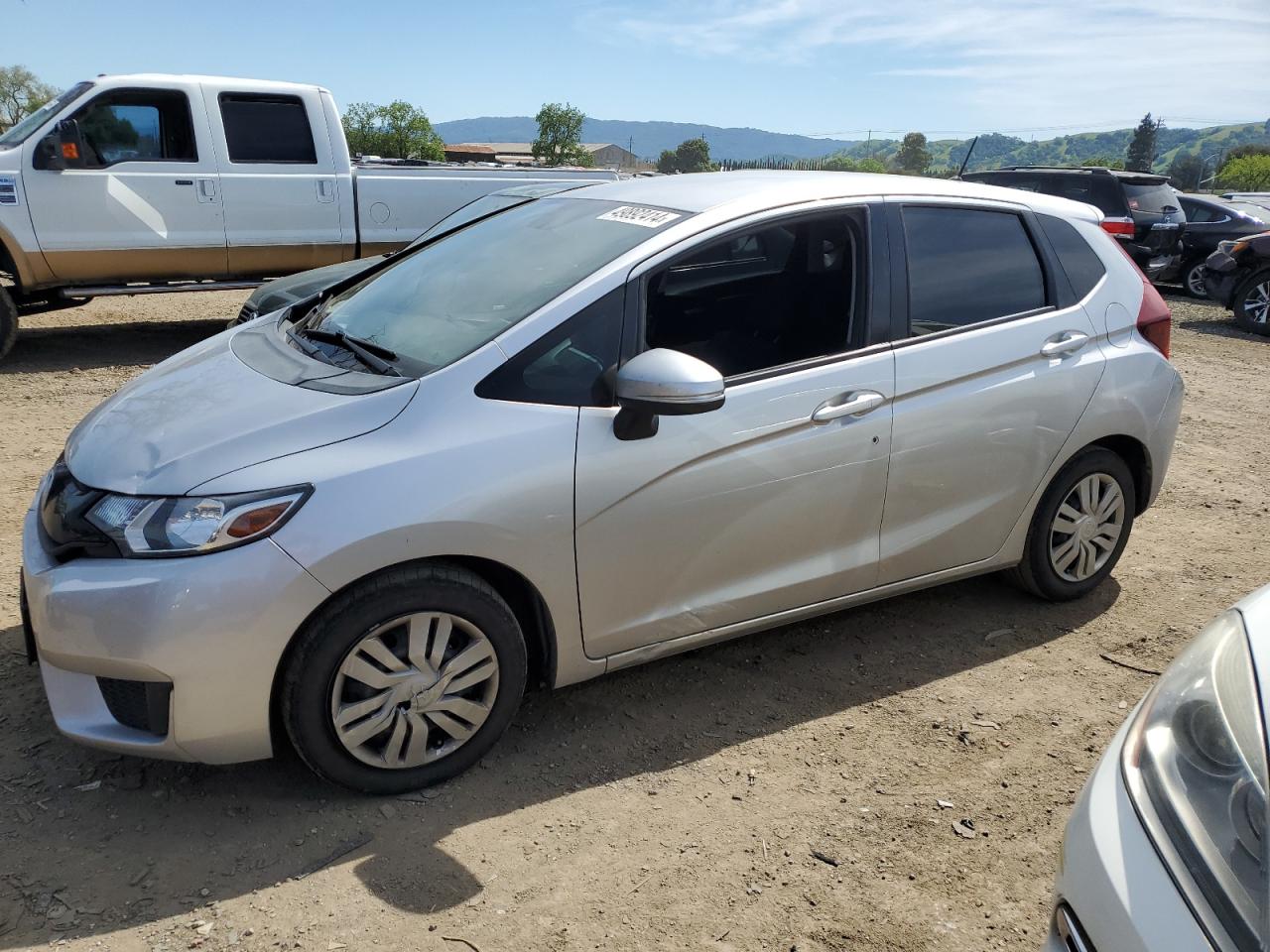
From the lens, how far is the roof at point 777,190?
11.5 ft

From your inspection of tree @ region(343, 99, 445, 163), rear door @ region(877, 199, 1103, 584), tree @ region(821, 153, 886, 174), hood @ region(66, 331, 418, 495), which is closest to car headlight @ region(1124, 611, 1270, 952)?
rear door @ region(877, 199, 1103, 584)

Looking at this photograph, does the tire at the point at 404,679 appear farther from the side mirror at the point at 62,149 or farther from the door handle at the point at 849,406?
the side mirror at the point at 62,149

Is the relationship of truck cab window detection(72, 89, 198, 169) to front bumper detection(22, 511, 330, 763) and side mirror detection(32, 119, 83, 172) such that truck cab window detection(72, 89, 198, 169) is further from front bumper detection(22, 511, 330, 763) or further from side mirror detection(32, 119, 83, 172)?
front bumper detection(22, 511, 330, 763)

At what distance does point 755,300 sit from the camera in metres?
3.51

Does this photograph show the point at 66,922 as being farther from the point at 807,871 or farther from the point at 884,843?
the point at 884,843

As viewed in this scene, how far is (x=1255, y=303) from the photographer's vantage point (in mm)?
12273

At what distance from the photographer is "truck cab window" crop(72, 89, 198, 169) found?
8.38 m

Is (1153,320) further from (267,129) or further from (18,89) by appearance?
(18,89)

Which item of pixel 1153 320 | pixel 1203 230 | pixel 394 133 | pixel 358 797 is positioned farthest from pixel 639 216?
pixel 394 133

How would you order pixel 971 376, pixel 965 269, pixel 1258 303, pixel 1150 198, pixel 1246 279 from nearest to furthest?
pixel 971 376 < pixel 965 269 < pixel 1258 303 < pixel 1246 279 < pixel 1150 198

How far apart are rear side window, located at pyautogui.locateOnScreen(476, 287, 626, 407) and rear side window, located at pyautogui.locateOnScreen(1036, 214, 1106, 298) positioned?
77.2 inches

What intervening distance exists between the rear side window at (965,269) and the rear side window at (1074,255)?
12cm

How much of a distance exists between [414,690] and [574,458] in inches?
31.2

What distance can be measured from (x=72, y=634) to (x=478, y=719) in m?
1.10
